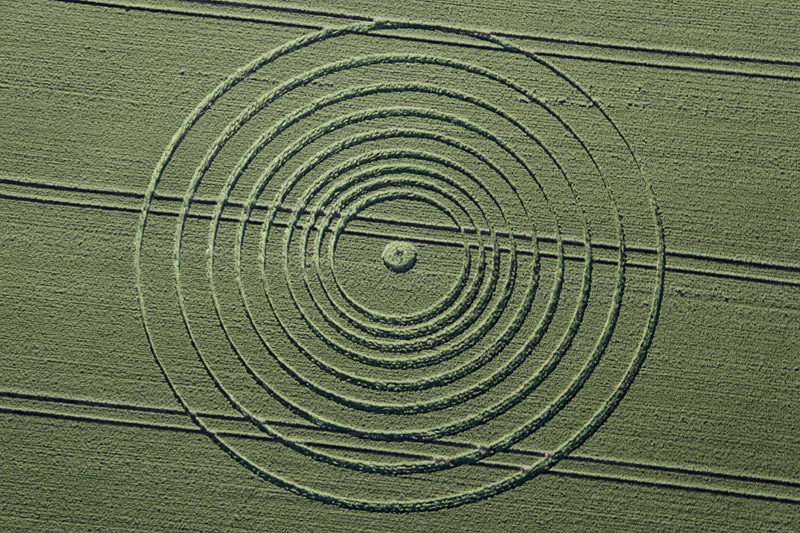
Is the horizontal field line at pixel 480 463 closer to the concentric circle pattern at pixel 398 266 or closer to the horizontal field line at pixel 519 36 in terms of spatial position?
the concentric circle pattern at pixel 398 266

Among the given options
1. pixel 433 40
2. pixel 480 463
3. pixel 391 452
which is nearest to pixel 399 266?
pixel 391 452

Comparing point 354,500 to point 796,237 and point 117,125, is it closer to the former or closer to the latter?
point 117,125

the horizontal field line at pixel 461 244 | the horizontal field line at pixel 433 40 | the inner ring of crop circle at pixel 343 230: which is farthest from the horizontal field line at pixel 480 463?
the horizontal field line at pixel 433 40

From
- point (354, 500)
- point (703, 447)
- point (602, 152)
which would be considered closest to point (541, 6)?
point (602, 152)

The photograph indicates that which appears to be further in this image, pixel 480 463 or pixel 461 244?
pixel 461 244

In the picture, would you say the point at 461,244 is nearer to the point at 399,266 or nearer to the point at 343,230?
the point at 399,266

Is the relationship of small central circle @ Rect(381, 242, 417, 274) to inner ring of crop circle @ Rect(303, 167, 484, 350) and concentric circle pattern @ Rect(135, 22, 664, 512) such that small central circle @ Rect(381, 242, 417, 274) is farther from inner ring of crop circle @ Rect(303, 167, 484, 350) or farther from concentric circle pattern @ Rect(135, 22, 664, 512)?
inner ring of crop circle @ Rect(303, 167, 484, 350)

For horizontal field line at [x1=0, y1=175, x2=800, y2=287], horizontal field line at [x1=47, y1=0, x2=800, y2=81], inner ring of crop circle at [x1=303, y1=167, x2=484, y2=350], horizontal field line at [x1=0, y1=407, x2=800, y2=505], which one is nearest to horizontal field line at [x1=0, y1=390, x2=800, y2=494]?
horizontal field line at [x1=0, y1=407, x2=800, y2=505]
